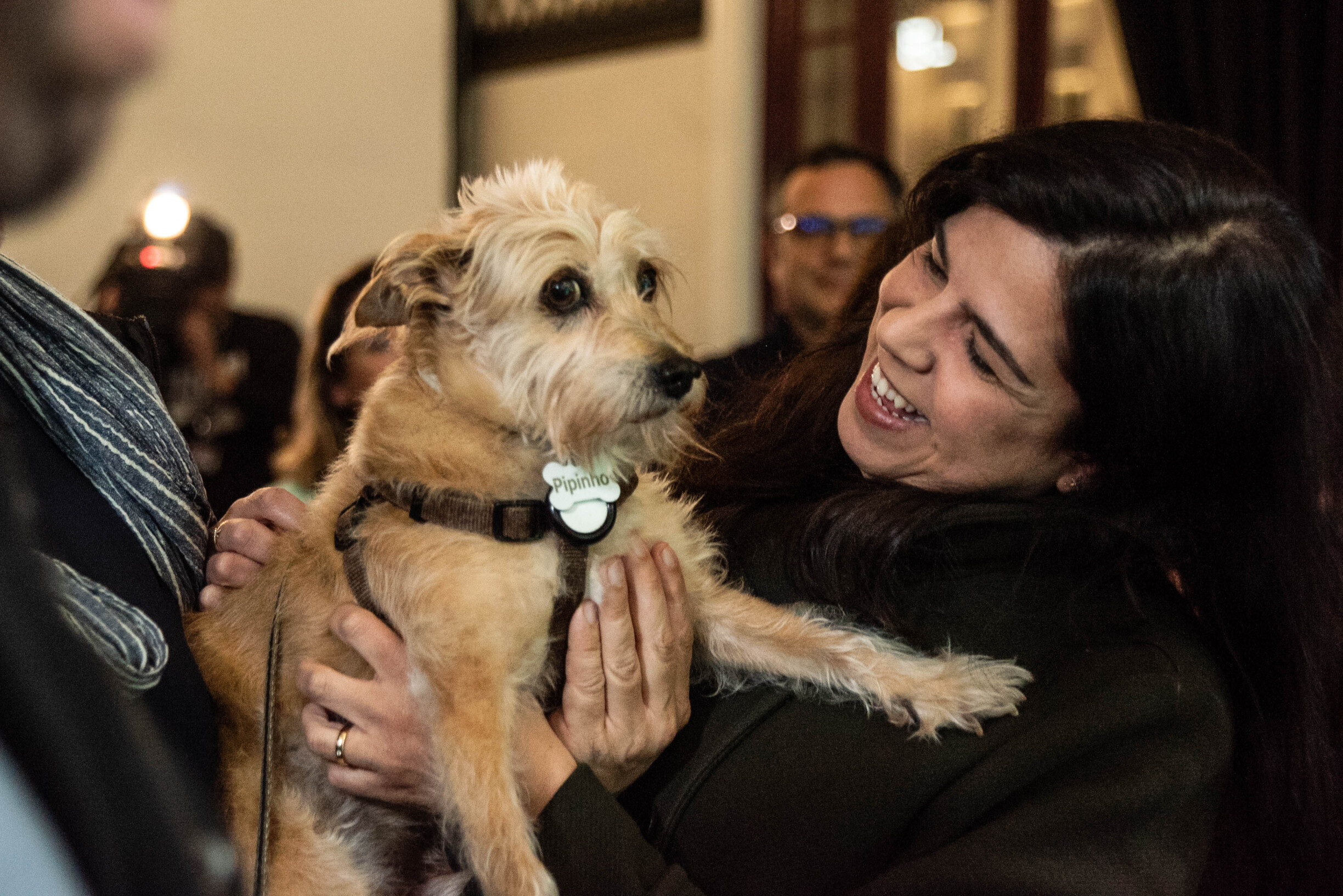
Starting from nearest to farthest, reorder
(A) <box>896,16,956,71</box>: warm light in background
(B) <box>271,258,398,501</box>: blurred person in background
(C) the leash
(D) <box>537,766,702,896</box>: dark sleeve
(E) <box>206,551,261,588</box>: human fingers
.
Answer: (C) the leash < (D) <box>537,766,702,896</box>: dark sleeve < (E) <box>206,551,261,588</box>: human fingers < (B) <box>271,258,398,501</box>: blurred person in background < (A) <box>896,16,956,71</box>: warm light in background

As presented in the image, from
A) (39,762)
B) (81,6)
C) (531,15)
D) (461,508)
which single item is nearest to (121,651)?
(39,762)

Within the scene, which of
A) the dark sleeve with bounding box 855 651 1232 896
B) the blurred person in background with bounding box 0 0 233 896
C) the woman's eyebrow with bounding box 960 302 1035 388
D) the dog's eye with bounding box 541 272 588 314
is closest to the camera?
the blurred person in background with bounding box 0 0 233 896

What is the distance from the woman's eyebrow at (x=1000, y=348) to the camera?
4.38ft

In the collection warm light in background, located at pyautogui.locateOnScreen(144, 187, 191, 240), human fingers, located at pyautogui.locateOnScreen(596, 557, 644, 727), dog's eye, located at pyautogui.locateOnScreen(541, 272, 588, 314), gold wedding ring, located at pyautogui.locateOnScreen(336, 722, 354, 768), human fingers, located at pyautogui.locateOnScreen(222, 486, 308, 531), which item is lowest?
gold wedding ring, located at pyautogui.locateOnScreen(336, 722, 354, 768)

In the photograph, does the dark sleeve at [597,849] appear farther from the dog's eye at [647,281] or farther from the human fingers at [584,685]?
the dog's eye at [647,281]

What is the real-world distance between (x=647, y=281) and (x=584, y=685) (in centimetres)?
76

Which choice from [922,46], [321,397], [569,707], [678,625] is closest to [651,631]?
[678,625]

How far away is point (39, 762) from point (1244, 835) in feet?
5.18

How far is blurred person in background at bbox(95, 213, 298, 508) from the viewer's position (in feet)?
7.70

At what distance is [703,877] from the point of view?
1225 millimetres

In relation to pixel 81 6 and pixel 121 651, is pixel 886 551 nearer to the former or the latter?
pixel 121 651

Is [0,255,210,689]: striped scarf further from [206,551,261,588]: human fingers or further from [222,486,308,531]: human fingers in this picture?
[222,486,308,531]: human fingers

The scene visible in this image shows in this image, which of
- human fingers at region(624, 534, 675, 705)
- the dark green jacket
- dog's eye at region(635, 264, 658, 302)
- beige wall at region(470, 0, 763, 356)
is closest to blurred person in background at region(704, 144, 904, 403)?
beige wall at region(470, 0, 763, 356)

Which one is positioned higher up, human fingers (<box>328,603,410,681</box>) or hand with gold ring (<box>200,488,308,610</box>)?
hand with gold ring (<box>200,488,308,610</box>)
